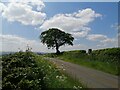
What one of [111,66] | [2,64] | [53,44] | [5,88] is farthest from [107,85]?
[53,44]

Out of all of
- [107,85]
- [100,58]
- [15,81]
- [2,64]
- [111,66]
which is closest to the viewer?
[15,81]

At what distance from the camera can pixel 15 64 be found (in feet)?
45.6

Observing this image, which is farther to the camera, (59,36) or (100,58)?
(59,36)

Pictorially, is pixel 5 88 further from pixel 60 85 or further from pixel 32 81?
pixel 60 85

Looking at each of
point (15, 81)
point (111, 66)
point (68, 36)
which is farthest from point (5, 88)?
point (68, 36)

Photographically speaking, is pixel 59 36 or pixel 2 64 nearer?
pixel 2 64

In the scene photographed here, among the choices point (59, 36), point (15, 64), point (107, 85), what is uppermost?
point (59, 36)

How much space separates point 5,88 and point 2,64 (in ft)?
10.4

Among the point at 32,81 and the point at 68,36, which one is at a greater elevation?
the point at 68,36

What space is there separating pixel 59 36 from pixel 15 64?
63.2 meters

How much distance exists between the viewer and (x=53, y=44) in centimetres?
7519

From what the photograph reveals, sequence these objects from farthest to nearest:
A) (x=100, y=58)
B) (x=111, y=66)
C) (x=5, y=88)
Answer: (x=100, y=58) < (x=111, y=66) < (x=5, y=88)

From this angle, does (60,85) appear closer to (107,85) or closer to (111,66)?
(107,85)

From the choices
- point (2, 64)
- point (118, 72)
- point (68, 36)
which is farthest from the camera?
point (68, 36)
